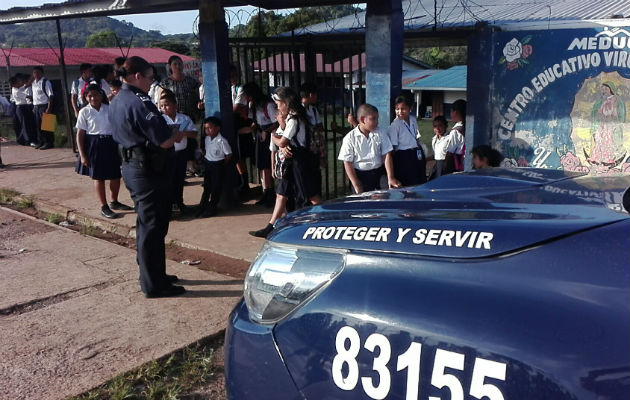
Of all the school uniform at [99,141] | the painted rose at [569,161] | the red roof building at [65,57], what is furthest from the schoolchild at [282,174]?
the red roof building at [65,57]

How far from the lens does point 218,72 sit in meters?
7.03

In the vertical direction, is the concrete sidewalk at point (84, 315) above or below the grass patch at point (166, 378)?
above

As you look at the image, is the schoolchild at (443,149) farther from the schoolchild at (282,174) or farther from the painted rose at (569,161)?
the schoolchild at (282,174)

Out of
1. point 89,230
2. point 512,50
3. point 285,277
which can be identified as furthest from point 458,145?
point 285,277

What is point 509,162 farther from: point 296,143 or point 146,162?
point 146,162

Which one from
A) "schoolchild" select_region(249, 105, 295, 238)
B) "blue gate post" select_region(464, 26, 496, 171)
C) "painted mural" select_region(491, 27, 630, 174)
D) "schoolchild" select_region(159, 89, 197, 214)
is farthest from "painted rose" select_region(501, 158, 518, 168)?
"schoolchild" select_region(159, 89, 197, 214)

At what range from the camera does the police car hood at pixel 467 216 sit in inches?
58.7

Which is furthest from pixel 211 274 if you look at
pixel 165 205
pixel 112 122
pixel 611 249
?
pixel 611 249

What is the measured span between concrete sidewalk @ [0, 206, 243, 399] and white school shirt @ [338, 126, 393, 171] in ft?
5.40

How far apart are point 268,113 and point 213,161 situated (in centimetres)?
94

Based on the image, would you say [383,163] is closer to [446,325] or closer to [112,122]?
[112,122]

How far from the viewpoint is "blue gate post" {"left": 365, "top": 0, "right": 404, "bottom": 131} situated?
564cm

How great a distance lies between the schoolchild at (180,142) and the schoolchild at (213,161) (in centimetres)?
26

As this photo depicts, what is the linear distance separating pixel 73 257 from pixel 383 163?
3199 mm
